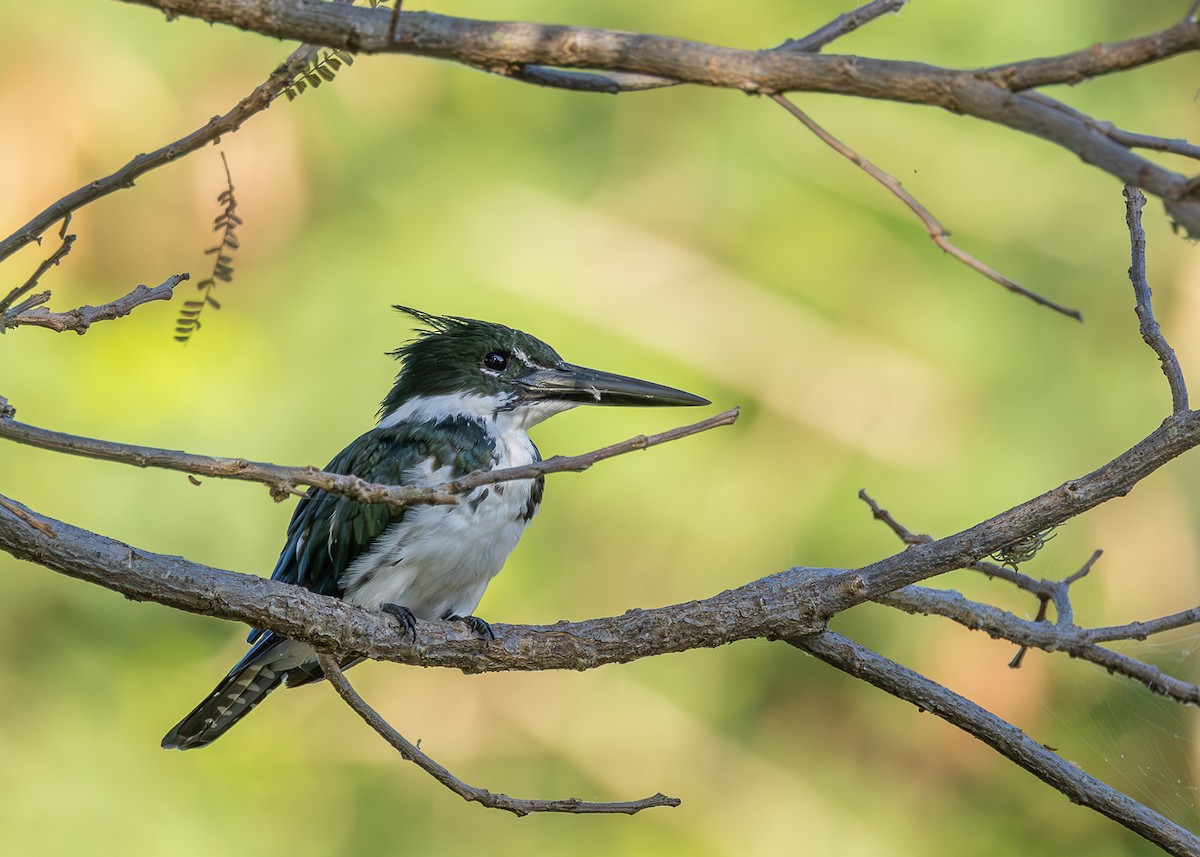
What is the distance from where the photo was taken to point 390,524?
2.58 meters

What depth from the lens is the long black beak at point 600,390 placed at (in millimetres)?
2770

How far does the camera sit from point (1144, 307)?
6.01 feet

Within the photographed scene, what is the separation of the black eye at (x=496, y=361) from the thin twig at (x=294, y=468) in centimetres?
151

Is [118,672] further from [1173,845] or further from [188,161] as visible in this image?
[1173,845]

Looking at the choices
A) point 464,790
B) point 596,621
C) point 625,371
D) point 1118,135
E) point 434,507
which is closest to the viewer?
point 1118,135

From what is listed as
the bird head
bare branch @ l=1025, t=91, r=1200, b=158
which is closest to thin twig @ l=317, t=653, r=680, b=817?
the bird head

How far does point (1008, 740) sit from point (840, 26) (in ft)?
3.51

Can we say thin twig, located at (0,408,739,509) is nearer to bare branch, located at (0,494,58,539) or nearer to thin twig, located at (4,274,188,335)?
bare branch, located at (0,494,58,539)

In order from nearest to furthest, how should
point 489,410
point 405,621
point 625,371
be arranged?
point 405,621 → point 489,410 → point 625,371

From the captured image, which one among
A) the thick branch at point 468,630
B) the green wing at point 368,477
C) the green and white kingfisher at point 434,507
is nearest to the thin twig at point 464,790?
the thick branch at point 468,630

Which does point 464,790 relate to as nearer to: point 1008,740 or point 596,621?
point 596,621

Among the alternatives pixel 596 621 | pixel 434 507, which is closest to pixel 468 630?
pixel 596 621

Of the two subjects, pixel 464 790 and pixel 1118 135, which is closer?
pixel 1118 135

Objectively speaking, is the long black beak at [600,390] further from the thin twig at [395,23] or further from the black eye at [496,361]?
the thin twig at [395,23]
